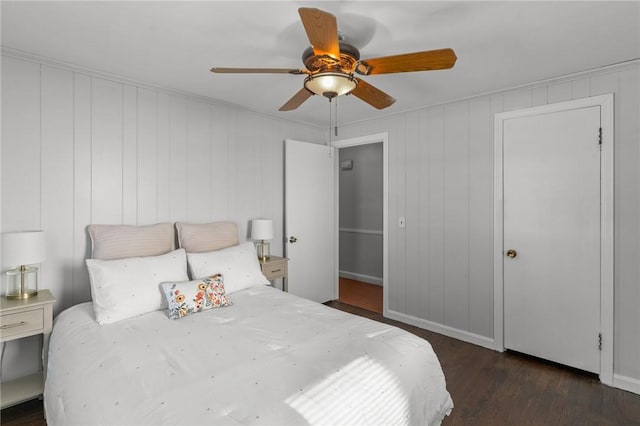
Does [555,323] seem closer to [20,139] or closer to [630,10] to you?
[630,10]

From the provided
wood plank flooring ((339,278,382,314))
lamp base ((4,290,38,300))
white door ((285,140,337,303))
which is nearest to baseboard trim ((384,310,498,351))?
wood plank flooring ((339,278,382,314))

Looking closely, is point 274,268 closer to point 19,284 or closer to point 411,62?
point 19,284

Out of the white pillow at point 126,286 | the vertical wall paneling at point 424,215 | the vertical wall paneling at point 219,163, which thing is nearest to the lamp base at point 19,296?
the white pillow at point 126,286

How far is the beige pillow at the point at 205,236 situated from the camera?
2928 millimetres

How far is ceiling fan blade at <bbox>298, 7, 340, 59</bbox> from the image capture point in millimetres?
1321

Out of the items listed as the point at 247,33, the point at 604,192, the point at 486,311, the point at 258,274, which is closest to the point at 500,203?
the point at 604,192

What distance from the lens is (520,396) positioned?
234 centimetres

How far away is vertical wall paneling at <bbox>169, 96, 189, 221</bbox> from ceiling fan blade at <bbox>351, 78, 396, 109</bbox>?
1.78 m

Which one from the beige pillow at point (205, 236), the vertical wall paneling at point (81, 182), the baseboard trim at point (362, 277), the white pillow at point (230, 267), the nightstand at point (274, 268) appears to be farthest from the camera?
the baseboard trim at point (362, 277)

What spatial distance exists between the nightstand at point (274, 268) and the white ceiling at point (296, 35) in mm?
1740

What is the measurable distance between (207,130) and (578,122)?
3.25 meters

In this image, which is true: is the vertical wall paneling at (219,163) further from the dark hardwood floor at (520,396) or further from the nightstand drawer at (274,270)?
the dark hardwood floor at (520,396)

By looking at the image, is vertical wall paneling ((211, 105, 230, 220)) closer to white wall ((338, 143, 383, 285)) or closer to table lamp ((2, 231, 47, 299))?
table lamp ((2, 231, 47, 299))

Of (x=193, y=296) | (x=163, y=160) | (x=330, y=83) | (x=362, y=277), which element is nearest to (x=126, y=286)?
(x=193, y=296)
